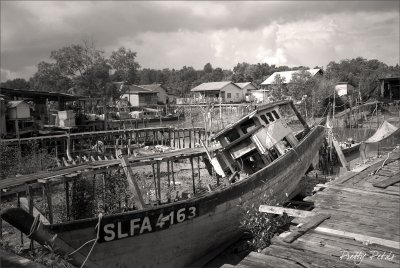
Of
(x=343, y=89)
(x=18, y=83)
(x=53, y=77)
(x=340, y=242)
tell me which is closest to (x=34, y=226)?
(x=340, y=242)

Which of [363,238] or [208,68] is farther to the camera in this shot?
[208,68]

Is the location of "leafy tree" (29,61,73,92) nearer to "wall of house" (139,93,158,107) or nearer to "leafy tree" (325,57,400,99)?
"wall of house" (139,93,158,107)

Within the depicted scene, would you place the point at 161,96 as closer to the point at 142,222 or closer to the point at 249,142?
the point at 249,142

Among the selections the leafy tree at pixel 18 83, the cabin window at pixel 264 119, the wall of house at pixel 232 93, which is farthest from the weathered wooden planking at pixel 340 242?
the leafy tree at pixel 18 83

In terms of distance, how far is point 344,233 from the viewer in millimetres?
5938

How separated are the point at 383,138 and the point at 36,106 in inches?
1052

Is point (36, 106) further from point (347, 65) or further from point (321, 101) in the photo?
point (347, 65)

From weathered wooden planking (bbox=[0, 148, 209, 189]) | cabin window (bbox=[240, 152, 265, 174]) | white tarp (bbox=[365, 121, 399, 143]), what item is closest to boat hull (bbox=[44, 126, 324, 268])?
cabin window (bbox=[240, 152, 265, 174])

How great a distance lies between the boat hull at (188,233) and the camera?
715 centimetres

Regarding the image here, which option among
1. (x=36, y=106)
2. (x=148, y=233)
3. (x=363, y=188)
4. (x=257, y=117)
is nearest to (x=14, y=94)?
(x=36, y=106)

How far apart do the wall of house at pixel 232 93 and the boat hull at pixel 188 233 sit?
5103 cm

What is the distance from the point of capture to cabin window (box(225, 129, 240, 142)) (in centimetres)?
1287

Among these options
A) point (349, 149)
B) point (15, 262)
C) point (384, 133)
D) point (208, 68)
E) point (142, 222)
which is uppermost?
point (208, 68)

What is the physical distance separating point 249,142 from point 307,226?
6.23m
